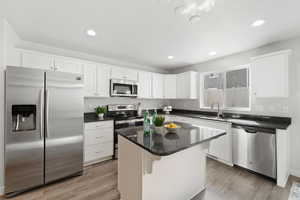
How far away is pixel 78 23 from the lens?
1957 mm

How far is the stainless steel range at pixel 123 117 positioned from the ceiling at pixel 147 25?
1618 millimetres

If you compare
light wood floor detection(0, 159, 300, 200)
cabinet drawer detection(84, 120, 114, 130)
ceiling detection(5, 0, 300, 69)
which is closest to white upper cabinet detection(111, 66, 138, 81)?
ceiling detection(5, 0, 300, 69)

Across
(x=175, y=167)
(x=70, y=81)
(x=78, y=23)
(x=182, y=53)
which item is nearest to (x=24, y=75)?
(x=70, y=81)

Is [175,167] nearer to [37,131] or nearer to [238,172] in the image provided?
[238,172]

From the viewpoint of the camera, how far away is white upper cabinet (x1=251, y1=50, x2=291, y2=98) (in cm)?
226

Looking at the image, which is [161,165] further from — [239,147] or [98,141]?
[239,147]

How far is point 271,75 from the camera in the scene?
239 centimetres

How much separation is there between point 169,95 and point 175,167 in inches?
119

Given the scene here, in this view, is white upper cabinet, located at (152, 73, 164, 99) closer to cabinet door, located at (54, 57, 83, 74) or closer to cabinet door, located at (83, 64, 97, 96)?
cabinet door, located at (83, 64, 97, 96)

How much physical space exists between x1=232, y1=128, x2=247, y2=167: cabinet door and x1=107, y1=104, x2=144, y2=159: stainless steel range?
2156mm

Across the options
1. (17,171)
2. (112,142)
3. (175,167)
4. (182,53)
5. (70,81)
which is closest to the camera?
(175,167)

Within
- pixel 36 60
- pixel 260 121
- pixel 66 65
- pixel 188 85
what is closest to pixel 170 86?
pixel 188 85

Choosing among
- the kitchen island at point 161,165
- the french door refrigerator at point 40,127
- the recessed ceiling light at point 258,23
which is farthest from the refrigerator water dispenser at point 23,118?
the recessed ceiling light at point 258,23

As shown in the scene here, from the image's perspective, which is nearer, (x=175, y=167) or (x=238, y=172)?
(x=175, y=167)
